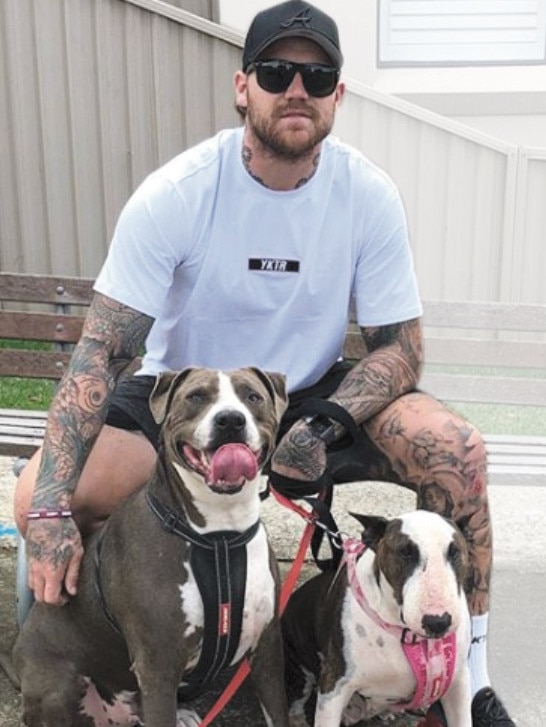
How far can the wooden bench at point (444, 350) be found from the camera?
14.0 feet

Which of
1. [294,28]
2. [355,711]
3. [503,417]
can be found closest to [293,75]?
[294,28]

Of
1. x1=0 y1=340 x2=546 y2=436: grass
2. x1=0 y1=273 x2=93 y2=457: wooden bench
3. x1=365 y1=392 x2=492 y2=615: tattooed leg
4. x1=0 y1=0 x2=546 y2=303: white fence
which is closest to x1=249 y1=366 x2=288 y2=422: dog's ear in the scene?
x1=365 y1=392 x2=492 y2=615: tattooed leg

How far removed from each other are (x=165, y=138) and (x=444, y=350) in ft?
11.2

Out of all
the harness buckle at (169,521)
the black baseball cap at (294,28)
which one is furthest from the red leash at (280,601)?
the black baseball cap at (294,28)

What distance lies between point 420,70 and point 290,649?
588 centimetres

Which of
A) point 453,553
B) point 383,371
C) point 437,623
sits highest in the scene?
point 383,371

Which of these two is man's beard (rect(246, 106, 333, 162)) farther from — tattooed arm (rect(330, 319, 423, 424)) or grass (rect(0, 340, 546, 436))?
grass (rect(0, 340, 546, 436))

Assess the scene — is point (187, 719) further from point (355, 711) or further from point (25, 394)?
point (25, 394)

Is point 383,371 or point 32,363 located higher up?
point 383,371

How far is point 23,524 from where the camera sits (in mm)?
2768

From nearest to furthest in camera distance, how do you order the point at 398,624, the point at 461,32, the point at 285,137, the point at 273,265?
the point at 398,624 → the point at 285,137 → the point at 273,265 → the point at 461,32

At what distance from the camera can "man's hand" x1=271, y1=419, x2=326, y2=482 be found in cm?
272

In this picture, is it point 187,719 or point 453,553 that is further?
point 187,719

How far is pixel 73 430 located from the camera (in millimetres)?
2631
